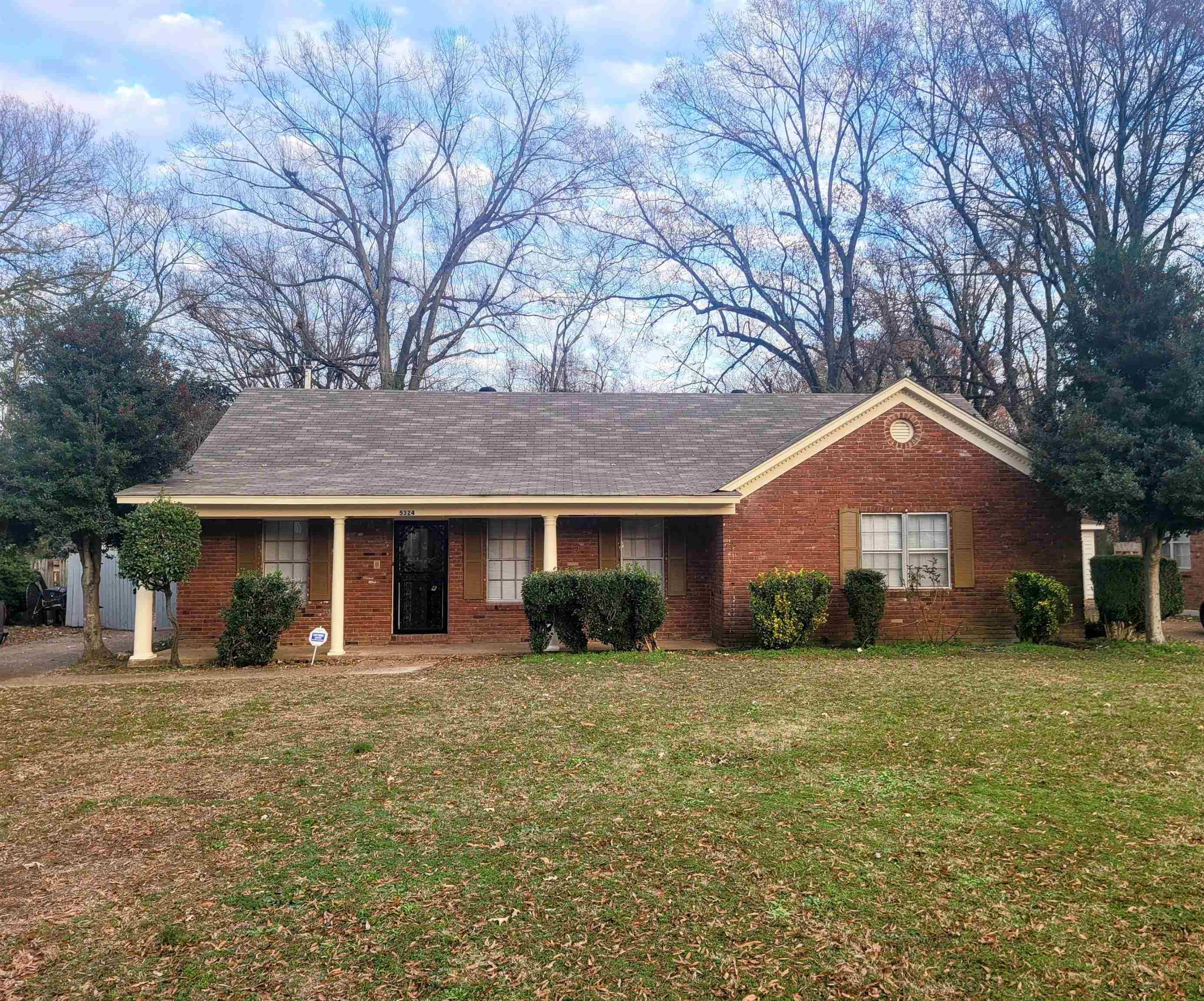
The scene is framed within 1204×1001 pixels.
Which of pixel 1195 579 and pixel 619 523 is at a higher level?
pixel 619 523

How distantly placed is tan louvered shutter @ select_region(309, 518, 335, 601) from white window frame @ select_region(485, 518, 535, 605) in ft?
8.47

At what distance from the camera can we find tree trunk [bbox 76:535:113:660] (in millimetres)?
12570

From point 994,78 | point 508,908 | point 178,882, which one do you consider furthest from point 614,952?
point 994,78

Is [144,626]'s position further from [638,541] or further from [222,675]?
[638,541]

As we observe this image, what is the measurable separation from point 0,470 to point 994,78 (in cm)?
2306

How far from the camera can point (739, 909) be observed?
406 cm

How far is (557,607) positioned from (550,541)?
131 centimetres

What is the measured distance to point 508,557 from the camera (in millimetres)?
14594

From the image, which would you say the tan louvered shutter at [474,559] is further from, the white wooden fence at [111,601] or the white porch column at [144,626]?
the white wooden fence at [111,601]

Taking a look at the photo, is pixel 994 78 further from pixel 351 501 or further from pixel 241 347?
pixel 241 347

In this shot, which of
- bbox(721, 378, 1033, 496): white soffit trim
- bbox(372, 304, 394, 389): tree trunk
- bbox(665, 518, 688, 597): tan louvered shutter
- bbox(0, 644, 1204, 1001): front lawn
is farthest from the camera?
bbox(372, 304, 394, 389): tree trunk

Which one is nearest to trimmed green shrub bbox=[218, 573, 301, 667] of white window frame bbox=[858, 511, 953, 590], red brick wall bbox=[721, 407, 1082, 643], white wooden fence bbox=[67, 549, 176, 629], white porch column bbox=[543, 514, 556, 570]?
white porch column bbox=[543, 514, 556, 570]

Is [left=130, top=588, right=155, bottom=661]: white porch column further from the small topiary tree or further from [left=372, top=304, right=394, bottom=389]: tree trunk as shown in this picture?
[left=372, top=304, right=394, bottom=389]: tree trunk

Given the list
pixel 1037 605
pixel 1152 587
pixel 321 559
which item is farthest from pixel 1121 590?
pixel 321 559
